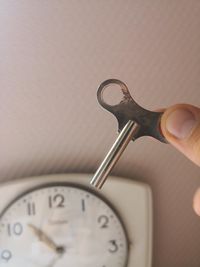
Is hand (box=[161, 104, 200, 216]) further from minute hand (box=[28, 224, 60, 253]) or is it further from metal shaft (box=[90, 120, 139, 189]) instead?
minute hand (box=[28, 224, 60, 253])

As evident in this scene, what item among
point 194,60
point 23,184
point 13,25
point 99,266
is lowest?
point 99,266

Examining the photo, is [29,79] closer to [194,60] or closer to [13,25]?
[13,25]

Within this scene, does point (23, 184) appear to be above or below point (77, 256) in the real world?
above

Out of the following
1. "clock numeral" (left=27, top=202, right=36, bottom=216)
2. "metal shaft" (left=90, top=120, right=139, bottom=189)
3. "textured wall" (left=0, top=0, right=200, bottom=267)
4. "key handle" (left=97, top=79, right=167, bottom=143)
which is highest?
"textured wall" (left=0, top=0, right=200, bottom=267)

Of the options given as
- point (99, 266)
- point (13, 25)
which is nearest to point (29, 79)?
point (13, 25)

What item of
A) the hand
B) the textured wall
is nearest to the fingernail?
the hand

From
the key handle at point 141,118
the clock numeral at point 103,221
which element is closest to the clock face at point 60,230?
the clock numeral at point 103,221

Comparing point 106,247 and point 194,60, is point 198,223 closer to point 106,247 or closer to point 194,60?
point 106,247

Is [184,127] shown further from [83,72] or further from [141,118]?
[83,72]
